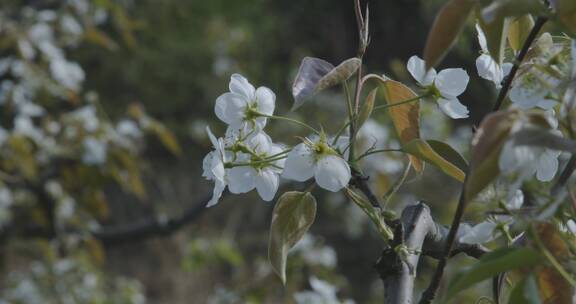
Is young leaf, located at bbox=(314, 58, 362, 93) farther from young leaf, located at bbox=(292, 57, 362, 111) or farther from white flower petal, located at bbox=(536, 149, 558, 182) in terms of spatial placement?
white flower petal, located at bbox=(536, 149, 558, 182)

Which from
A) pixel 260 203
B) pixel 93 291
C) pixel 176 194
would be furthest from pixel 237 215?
pixel 93 291

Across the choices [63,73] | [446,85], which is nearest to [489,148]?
[446,85]

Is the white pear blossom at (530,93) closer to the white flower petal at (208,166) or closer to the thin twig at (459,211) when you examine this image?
the thin twig at (459,211)

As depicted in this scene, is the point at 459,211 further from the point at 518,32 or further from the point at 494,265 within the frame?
the point at 518,32

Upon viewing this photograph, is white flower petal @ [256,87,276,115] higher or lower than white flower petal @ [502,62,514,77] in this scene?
higher

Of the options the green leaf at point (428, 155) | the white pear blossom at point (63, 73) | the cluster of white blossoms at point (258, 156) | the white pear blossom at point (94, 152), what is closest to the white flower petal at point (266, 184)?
the cluster of white blossoms at point (258, 156)

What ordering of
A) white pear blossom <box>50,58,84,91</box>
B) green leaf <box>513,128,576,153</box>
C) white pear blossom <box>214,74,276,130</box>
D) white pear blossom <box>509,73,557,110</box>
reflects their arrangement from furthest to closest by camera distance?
white pear blossom <box>50,58,84,91</box> < white pear blossom <box>214,74,276,130</box> < white pear blossom <box>509,73,557,110</box> < green leaf <box>513,128,576,153</box>

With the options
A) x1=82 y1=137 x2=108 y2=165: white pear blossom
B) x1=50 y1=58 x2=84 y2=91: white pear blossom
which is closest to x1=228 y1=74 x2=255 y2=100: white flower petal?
x1=82 y1=137 x2=108 y2=165: white pear blossom

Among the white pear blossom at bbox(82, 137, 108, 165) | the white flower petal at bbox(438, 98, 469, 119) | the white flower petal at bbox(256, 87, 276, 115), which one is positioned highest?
the white flower petal at bbox(256, 87, 276, 115)
